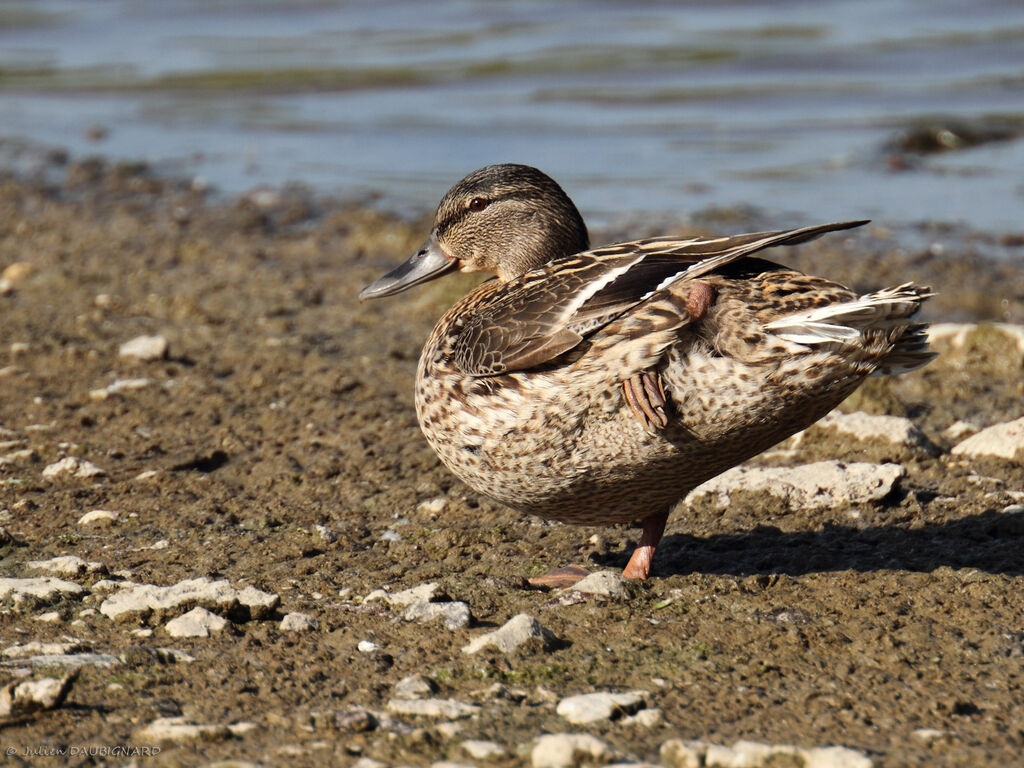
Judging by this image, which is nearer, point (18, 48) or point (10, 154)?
point (10, 154)

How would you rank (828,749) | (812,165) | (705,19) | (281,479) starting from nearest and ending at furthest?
(828,749)
(281,479)
(812,165)
(705,19)

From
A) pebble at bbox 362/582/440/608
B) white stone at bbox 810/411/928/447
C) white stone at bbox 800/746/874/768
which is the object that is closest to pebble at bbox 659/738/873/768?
white stone at bbox 800/746/874/768

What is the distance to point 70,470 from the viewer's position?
5.01 meters

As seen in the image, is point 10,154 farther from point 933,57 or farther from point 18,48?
point 933,57

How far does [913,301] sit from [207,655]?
2171mm

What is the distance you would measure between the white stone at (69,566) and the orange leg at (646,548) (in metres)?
1.70

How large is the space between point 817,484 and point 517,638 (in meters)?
1.65

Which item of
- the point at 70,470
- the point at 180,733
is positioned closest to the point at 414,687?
the point at 180,733

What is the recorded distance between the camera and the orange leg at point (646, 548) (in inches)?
165

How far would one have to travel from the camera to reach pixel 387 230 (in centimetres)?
882

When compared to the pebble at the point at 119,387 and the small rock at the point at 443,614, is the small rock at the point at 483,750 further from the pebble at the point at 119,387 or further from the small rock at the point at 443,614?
the pebble at the point at 119,387

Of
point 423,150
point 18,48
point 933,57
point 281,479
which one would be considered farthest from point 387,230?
point 18,48

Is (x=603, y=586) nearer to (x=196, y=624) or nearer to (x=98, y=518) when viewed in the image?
(x=196, y=624)

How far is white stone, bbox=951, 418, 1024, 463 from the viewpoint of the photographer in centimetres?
498
